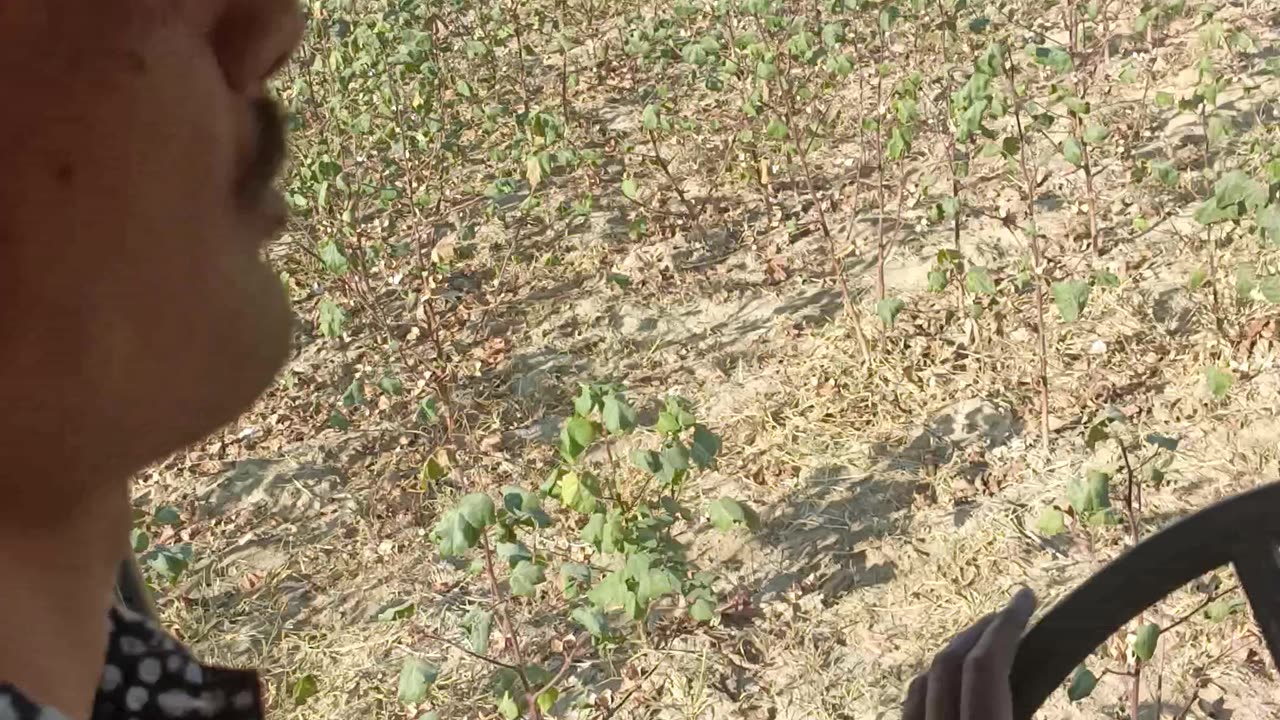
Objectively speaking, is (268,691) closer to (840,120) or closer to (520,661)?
(520,661)

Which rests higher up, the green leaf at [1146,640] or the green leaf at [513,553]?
the green leaf at [513,553]

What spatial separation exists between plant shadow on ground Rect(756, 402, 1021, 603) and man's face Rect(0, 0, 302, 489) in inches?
78.0

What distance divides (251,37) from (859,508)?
2.19 m

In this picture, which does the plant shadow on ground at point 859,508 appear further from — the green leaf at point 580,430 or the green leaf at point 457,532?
the green leaf at point 457,532

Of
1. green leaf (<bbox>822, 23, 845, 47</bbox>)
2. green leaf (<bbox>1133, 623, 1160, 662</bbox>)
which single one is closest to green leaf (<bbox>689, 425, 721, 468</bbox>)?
green leaf (<bbox>1133, 623, 1160, 662</bbox>)

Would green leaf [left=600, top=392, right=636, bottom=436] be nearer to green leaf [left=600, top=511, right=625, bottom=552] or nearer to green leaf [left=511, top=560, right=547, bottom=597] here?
green leaf [left=600, top=511, right=625, bottom=552]

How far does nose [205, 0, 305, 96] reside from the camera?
51 centimetres

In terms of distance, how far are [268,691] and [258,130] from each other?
6.98 feet

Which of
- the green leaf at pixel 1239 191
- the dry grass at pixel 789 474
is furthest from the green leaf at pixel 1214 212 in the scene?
the dry grass at pixel 789 474

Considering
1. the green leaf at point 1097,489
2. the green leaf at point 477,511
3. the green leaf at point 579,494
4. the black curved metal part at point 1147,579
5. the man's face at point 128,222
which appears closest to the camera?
the man's face at point 128,222

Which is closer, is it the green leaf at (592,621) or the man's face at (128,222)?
the man's face at (128,222)

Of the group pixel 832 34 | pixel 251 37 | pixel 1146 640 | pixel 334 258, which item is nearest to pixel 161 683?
pixel 251 37

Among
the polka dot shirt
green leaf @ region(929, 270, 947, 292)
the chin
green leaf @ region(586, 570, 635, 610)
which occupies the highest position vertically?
the chin

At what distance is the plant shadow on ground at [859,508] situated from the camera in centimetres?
237
